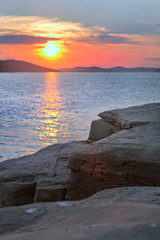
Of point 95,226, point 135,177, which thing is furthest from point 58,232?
point 135,177

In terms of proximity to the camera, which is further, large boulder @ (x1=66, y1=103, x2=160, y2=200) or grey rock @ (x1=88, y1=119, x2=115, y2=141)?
grey rock @ (x1=88, y1=119, x2=115, y2=141)

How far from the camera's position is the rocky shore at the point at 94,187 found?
2477 millimetres

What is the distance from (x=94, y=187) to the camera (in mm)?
5301

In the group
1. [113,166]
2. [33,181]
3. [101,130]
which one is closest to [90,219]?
[113,166]

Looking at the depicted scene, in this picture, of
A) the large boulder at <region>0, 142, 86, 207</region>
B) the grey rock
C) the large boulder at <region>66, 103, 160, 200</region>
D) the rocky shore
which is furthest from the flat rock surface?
the grey rock

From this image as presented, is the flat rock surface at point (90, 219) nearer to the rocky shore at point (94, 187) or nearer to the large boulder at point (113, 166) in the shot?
the rocky shore at point (94, 187)

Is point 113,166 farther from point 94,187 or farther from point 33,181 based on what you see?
point 33,181

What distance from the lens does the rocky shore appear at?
2.48m

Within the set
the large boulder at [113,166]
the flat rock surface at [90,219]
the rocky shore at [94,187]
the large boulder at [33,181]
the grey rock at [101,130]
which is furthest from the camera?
the grey rock at [101,130]

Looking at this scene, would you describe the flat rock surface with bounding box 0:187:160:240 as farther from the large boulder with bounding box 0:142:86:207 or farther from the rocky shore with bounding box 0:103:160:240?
the large boulder with bounding box 0:142:86:207

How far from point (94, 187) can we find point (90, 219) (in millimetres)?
2669

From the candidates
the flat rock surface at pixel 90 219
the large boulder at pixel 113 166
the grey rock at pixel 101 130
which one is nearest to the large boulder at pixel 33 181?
the large boulder at pixel 113 166

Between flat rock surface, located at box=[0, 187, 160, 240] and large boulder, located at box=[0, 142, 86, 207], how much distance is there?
97.6 inches

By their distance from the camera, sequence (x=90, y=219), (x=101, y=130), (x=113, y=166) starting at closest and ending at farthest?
1. (x=90, y=219)
2. (x=113, y=166)
3. (x=101, y=130)
